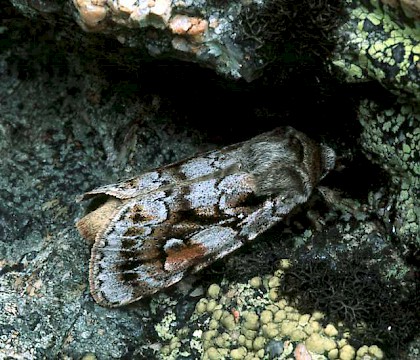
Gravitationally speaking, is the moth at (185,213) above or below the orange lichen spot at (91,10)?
below

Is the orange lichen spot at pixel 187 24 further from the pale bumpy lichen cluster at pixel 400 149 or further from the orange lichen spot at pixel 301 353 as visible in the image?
the orange lichen spot at pixel 301 353

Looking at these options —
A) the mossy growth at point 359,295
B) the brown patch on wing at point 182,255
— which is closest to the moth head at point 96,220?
the brown patch on wing at point 182,255

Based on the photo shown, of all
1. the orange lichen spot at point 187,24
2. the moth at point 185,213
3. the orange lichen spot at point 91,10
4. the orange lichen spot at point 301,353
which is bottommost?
the orange lichen spot at point 301,353

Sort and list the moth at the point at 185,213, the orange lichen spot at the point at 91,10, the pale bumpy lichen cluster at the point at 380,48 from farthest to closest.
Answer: the moth at the point at 185,213 → the orange lichen spot at the point at 91,10 → the pale bumpy lichen cluster at the point at 380,48

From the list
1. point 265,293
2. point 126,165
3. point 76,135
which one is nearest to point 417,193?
point 265,293

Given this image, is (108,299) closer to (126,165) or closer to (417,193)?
(126,165)

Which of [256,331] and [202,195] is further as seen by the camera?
[202,195]

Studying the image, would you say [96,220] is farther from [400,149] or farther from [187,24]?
[400,149]

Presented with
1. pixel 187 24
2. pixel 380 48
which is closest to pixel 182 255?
pixel 187 24
